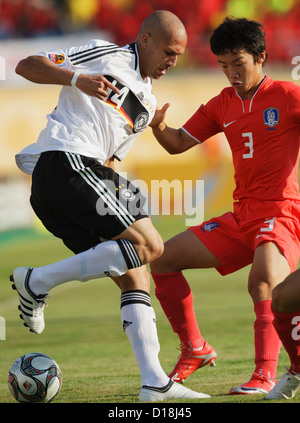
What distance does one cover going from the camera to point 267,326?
4.93 m

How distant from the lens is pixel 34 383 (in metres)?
4.90

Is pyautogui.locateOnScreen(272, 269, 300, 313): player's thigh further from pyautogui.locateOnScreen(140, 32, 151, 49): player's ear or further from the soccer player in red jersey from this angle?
pyautogui.locateOnScreen(140, 32, 151, 49): player's ear

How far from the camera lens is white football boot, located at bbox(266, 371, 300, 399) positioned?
444 cm

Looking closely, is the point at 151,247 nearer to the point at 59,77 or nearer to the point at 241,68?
the point at 59,77

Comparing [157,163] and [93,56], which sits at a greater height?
[157,163]

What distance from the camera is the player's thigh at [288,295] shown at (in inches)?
169

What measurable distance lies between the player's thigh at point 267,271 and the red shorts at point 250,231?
6 centimetres

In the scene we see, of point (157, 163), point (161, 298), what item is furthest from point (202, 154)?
point (161, 298)

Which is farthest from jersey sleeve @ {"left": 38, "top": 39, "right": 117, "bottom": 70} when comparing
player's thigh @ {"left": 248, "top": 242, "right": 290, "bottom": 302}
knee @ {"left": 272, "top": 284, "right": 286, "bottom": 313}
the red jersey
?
knee @ {"left": 272, "top": 284, "right": 286, "bottom": 313}

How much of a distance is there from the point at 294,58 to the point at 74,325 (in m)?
17.2

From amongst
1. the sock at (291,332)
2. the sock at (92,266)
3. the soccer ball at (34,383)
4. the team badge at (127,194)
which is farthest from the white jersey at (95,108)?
the sock at (291,332)

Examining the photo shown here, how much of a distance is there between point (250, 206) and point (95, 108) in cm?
132

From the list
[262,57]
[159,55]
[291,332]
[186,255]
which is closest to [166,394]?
[291,332]

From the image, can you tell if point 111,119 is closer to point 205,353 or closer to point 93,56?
point 93,56
